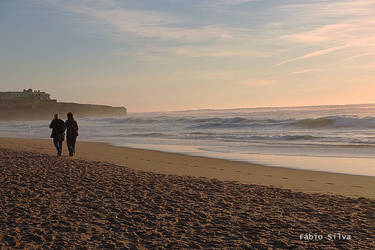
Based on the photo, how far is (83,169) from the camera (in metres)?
9.21

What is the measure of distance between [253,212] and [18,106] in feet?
398

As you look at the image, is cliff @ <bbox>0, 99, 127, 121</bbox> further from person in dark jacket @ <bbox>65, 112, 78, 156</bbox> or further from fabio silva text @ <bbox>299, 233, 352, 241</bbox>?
fabio silva text @ <bbox>299, 233, 352, 241</bbox>

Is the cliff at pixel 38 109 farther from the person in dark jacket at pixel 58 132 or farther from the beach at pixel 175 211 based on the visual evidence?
the beach at pixel 175 211

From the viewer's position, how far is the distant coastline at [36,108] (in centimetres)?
11088

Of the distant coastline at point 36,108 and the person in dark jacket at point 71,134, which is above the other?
the distant coastline at point 36,108

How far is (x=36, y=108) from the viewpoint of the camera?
117 metres

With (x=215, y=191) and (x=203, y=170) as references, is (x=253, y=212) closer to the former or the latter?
(x=215, y=191)

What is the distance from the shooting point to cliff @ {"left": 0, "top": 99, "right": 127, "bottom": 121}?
361ft

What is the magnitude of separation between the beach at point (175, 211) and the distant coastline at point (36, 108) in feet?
369

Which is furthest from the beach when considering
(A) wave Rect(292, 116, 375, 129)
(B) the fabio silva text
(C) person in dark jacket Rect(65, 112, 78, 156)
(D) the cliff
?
(D) the cliff

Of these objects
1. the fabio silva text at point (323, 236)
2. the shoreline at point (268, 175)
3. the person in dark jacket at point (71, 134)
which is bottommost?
the shoreline at point (268, 175)

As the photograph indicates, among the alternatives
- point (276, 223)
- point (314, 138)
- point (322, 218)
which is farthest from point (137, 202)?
point (314, 138)

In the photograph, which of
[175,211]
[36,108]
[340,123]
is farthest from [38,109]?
[175,211]

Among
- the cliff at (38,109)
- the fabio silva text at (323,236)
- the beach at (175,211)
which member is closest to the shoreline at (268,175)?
the beach at (175,211)
